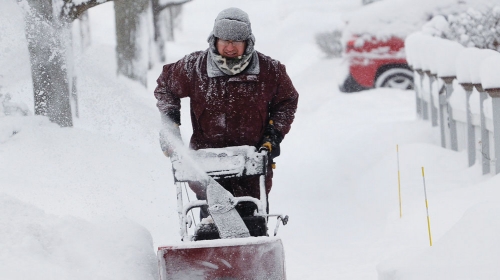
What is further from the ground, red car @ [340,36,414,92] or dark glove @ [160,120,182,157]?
dark glove @ [160,120,182,157]

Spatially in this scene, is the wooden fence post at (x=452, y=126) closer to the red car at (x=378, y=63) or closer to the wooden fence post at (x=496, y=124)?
the wooden fence post at (x=496, y=124)

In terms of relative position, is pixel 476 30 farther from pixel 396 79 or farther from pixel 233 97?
pixel 233 97

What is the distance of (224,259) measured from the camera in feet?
14.7

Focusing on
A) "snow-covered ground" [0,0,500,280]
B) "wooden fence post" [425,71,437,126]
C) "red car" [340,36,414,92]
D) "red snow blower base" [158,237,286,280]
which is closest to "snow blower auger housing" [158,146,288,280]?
"red snow blower base" [158,237,286,280]

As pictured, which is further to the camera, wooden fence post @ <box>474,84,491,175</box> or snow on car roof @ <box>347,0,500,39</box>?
snow on car roof @ <box>347,0,500,39</box>

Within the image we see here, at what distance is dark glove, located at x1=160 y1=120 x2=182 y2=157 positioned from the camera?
17.1 feet

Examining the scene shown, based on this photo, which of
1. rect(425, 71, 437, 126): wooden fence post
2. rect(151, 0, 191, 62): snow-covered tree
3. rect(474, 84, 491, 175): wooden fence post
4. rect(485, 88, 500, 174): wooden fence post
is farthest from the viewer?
rect(151, 0, 191, 62): snow-covered tree

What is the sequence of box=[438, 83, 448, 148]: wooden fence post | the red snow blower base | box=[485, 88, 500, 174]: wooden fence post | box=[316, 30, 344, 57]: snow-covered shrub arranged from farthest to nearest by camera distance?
box=[316, 30, 344, 57]: snow-covered shrub
box=[438, 83, 448, 148]: wooden fence post
box=[485, 88, 500, 174]: wooden fence post
the red snow blower base

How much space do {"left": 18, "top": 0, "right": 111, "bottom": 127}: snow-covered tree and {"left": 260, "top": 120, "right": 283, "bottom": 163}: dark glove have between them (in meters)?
4.59

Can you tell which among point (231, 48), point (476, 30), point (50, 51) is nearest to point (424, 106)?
point (476, 30)

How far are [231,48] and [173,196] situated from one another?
473cm

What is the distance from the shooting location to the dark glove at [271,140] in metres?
5.38

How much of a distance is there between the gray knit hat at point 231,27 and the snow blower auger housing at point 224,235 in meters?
0.65

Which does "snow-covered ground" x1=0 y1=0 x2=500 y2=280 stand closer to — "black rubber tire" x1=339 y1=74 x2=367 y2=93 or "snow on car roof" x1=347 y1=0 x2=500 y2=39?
"snow on car roof" x1=347 y1=0 x2=500 y2=39
